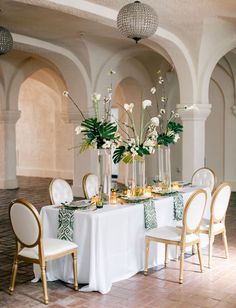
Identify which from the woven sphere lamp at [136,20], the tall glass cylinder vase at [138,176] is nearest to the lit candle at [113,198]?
the tall glass cylinder vase at [138,176]

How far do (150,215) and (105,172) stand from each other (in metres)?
0.71

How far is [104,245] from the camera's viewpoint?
4543 mm

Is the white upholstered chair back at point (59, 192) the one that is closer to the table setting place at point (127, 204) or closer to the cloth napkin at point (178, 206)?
the table setting place at point (127, 204)

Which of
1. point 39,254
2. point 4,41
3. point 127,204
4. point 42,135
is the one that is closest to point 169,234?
point 127,204

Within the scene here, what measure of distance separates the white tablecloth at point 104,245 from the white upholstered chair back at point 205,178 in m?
1.64

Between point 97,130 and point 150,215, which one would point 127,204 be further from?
point 97,130

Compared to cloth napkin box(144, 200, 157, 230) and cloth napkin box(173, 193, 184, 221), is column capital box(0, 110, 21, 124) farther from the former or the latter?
cloth napkin box(144, 200, 157, 230)

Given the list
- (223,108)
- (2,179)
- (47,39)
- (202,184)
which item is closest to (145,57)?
(223,108)

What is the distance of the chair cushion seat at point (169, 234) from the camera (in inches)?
191

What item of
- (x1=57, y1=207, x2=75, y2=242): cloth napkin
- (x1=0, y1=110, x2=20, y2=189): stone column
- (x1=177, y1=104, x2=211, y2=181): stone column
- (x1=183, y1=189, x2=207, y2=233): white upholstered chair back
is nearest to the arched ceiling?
(x1=177, y1=104, x2=211, y2=181): stone column

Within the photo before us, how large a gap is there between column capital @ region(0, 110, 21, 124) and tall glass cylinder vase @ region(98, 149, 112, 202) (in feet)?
28.0

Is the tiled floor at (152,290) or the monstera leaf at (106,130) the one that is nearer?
the tiled floor at (152,290)

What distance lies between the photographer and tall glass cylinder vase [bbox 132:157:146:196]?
546 centimetres

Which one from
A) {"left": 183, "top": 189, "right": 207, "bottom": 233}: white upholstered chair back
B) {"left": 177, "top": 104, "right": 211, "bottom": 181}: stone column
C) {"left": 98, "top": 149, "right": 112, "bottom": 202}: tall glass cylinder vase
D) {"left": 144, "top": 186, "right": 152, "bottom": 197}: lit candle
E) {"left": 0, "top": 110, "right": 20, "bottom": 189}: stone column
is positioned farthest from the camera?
{"left": 0, "top": 110, "right": 20, "bottom": 189}: stone column
